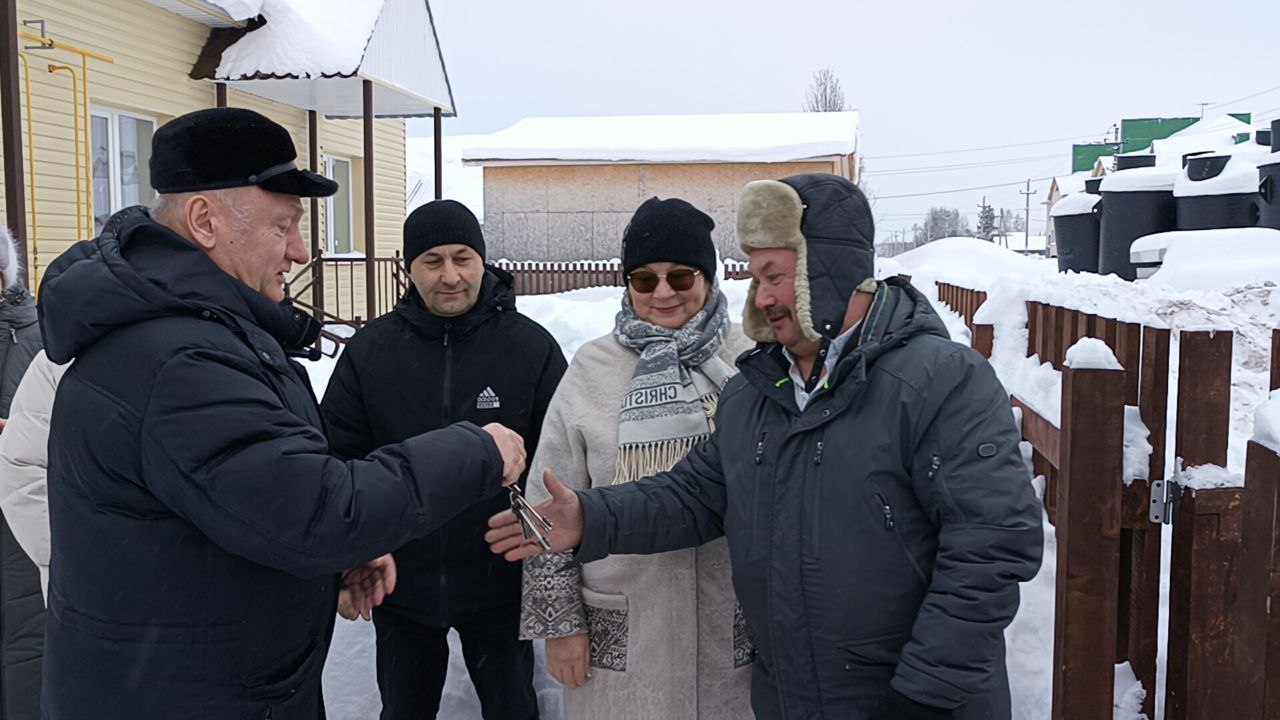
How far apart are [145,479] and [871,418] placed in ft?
4.55

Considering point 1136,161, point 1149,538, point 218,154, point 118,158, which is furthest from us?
point 1136,161

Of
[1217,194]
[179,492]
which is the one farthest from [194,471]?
[1217,194]

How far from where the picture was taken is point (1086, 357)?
8.30 ft

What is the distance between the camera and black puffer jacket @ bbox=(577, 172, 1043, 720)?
1.87 meters

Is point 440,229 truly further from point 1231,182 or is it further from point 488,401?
point 1231,182

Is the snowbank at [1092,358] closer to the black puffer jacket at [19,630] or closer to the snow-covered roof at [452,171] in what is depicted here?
the black puffer jacket at [19,630]

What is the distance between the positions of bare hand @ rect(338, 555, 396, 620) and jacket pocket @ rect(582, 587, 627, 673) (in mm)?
505

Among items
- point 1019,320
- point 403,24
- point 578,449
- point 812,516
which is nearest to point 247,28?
point 403,24

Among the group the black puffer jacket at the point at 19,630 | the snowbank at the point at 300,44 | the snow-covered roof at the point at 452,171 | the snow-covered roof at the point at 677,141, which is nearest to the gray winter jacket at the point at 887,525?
the black puffer jacket at the point at 19,630

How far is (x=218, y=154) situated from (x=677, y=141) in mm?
22665

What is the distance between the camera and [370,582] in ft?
8.24

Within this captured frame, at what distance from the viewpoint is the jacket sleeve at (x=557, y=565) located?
2553mm

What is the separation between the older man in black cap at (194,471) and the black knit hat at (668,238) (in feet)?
Answer: 2.91

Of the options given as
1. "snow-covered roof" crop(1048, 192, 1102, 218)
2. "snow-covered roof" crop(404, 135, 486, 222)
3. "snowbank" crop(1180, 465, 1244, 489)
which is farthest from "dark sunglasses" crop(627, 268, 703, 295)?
"snow-covered roof" crop(404, 135, 486, 222)
